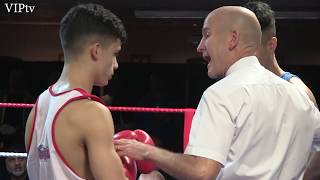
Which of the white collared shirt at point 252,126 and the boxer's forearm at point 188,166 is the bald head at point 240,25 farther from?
the boxer's forearm at point 188,166

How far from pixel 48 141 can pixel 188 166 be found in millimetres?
327

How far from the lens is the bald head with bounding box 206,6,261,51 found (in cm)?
130

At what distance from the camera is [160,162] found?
4.21ft

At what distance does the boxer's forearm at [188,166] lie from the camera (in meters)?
1.20

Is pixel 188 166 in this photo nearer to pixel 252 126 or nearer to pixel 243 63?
pixel 252 126

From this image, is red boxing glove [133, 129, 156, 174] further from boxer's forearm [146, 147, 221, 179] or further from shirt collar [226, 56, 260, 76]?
shirt collar [226, 56, 260, 76]

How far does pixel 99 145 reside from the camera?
→ 1205 mm

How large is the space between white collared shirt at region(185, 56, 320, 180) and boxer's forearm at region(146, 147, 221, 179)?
2 centimetres

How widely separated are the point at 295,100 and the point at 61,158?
580mm

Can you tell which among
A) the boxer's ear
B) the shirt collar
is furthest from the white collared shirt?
the boxer's ear

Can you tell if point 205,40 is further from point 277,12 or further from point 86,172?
point 277,12
